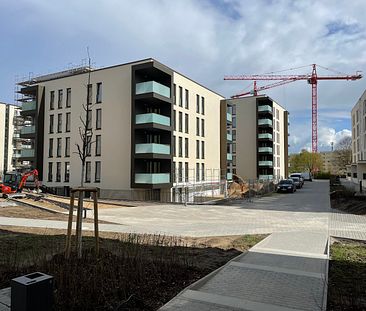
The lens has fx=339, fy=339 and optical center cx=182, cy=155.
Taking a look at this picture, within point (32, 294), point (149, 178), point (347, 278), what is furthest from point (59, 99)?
point (32, 294)

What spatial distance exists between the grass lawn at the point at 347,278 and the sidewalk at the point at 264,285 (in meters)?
0.17

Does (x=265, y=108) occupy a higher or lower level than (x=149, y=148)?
higher

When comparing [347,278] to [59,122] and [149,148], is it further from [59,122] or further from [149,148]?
[59,122]

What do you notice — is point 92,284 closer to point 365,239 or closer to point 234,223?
point 365,239

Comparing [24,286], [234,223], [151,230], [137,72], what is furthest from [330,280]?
[137,72]

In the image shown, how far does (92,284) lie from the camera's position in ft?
16.3

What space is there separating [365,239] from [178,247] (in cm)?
677

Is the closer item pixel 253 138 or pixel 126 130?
pixel 126 130

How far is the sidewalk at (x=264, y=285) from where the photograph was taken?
5055 millimetres

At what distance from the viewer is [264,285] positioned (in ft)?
19.9

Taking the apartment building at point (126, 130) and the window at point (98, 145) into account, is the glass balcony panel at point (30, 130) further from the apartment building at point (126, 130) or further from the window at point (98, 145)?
the window at point (98, 145)

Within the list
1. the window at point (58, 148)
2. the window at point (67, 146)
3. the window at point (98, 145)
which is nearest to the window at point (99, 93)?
the window at point (98, 145)

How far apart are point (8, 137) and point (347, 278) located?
8082 cm

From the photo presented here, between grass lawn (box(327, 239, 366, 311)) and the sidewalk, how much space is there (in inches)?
6.6
